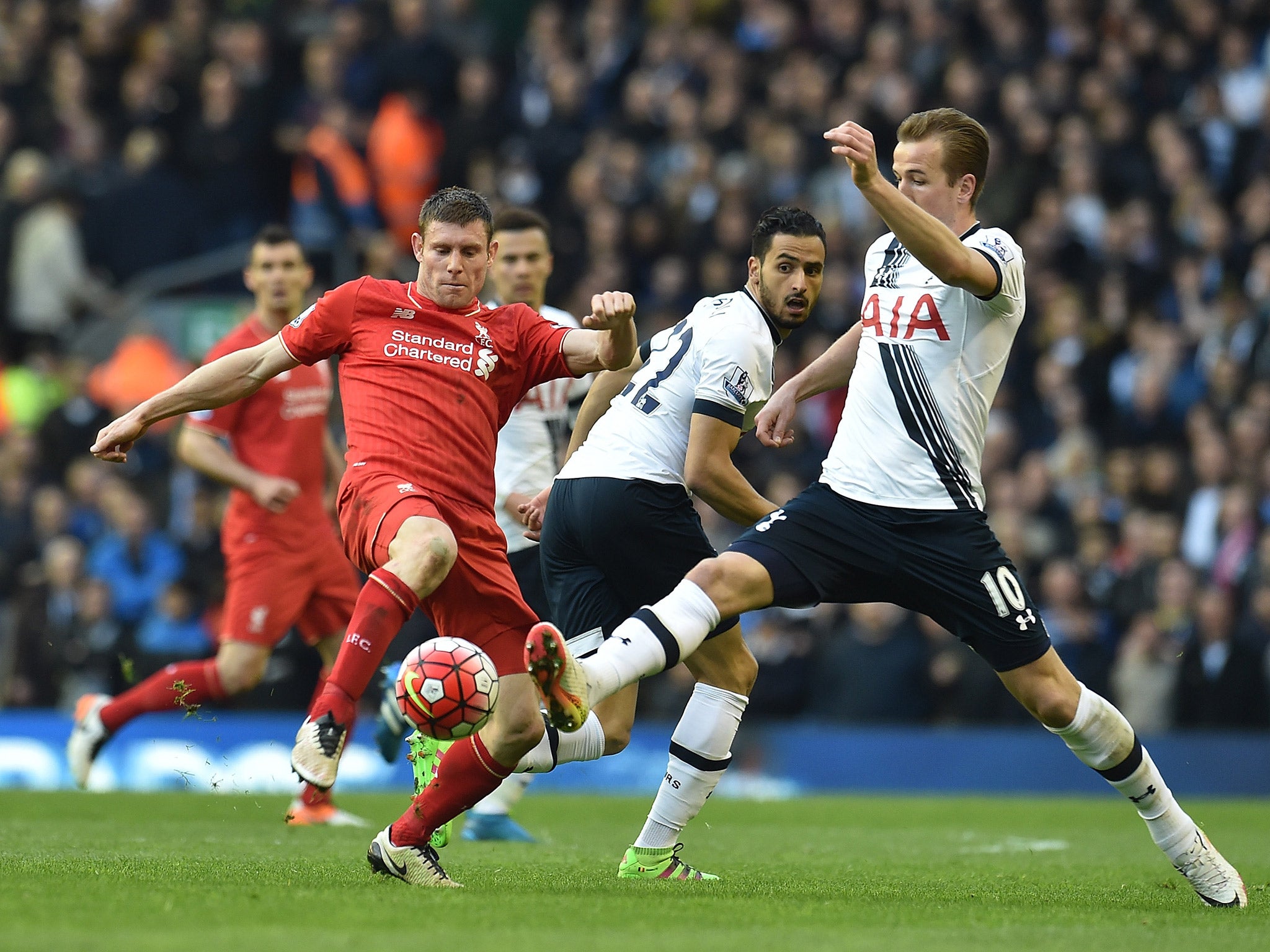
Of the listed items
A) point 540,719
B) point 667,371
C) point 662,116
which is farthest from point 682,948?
point 662,116

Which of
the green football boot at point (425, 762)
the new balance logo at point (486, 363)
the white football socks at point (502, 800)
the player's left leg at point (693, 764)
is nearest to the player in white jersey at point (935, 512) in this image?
the player's left leg at point (693, 764)

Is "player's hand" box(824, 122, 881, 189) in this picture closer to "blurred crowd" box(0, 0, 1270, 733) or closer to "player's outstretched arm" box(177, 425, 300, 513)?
"player's outstretched arm" box(177, 425, 300, 513)

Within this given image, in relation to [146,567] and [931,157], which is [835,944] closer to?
[931,157]

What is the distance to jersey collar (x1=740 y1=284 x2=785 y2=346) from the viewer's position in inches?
275

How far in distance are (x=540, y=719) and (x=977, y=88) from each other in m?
12.4

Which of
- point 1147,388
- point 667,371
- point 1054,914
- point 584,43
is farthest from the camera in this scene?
point 584,43

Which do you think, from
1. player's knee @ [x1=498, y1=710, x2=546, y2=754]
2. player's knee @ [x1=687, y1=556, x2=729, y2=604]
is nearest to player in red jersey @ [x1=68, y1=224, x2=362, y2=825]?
player's knee @ [x1=498, y1=710, x2=546, y2=754]

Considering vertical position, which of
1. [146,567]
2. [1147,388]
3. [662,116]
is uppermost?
[662,116]

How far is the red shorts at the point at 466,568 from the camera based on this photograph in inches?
243

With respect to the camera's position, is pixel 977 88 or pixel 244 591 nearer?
pixel 244 591

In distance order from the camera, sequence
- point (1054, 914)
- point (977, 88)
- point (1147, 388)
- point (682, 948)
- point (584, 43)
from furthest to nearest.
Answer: point (584, 43) → point (977, 88) → point (1147, 388) → point (1054, 914) → point (682, 948)

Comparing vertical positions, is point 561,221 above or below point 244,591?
above

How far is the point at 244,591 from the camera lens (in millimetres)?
9727

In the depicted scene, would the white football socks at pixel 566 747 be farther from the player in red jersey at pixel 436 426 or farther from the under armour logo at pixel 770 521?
the under armour logo at pixel 770 521
